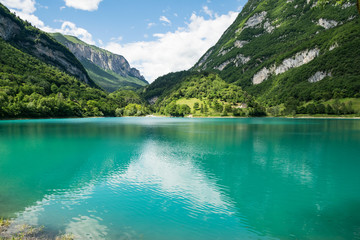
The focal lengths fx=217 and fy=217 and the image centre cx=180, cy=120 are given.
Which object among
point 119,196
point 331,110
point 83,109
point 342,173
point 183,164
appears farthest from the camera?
point 83,109

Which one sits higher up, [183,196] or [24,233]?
[24,233]

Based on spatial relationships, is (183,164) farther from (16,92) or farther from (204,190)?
(16,92)

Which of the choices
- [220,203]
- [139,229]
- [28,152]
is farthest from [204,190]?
[28,152]

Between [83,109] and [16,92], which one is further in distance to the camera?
[83,109]

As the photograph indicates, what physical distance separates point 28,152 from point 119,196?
2528 centimetres

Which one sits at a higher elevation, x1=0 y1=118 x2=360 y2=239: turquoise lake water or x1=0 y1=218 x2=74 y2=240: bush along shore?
x1=0 y1=218 x2=74 y2=240: bush along shore

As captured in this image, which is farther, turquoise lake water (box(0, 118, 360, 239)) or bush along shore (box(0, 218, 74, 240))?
turquoise lake water (box(0, 118, 360, 239))

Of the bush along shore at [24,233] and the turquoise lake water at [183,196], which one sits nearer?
the bush along shore at [24,233]

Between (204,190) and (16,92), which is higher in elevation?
(16,92)

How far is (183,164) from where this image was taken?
1075 inches

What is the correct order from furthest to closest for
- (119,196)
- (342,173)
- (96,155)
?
(96,155) → (342,173) → (119,196)

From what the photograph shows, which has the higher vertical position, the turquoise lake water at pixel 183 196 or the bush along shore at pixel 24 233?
the bush along shore at pixel 24 233

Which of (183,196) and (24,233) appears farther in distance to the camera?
(183,196)

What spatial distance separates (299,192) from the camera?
1802 cm
